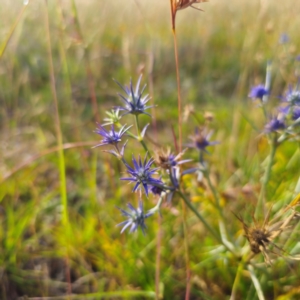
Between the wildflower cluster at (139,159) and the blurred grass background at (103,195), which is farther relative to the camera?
the blurred grass background at (103,195)

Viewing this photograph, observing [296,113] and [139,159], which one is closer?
[139,159]

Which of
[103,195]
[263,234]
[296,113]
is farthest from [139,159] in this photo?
[103,195]

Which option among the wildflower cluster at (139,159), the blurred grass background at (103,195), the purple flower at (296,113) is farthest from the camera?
the blurred grass background at (103,195)

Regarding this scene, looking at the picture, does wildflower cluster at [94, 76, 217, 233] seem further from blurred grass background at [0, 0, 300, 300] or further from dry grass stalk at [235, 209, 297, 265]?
Result: blurred grass background at [0, 0, 300, 300]

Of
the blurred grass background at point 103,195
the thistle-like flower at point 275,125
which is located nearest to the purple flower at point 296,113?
the thistle-like flower at point 275,125

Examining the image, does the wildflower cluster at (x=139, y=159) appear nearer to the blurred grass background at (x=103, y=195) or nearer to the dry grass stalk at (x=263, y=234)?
the dry grass stalk at (x=263, y=234)

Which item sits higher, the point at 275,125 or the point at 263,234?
the point at 275,125

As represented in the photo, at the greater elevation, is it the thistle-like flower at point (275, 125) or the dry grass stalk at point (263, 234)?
the thistle-like flower at point (275, 125)

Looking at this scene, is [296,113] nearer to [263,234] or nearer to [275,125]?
[275,125]
